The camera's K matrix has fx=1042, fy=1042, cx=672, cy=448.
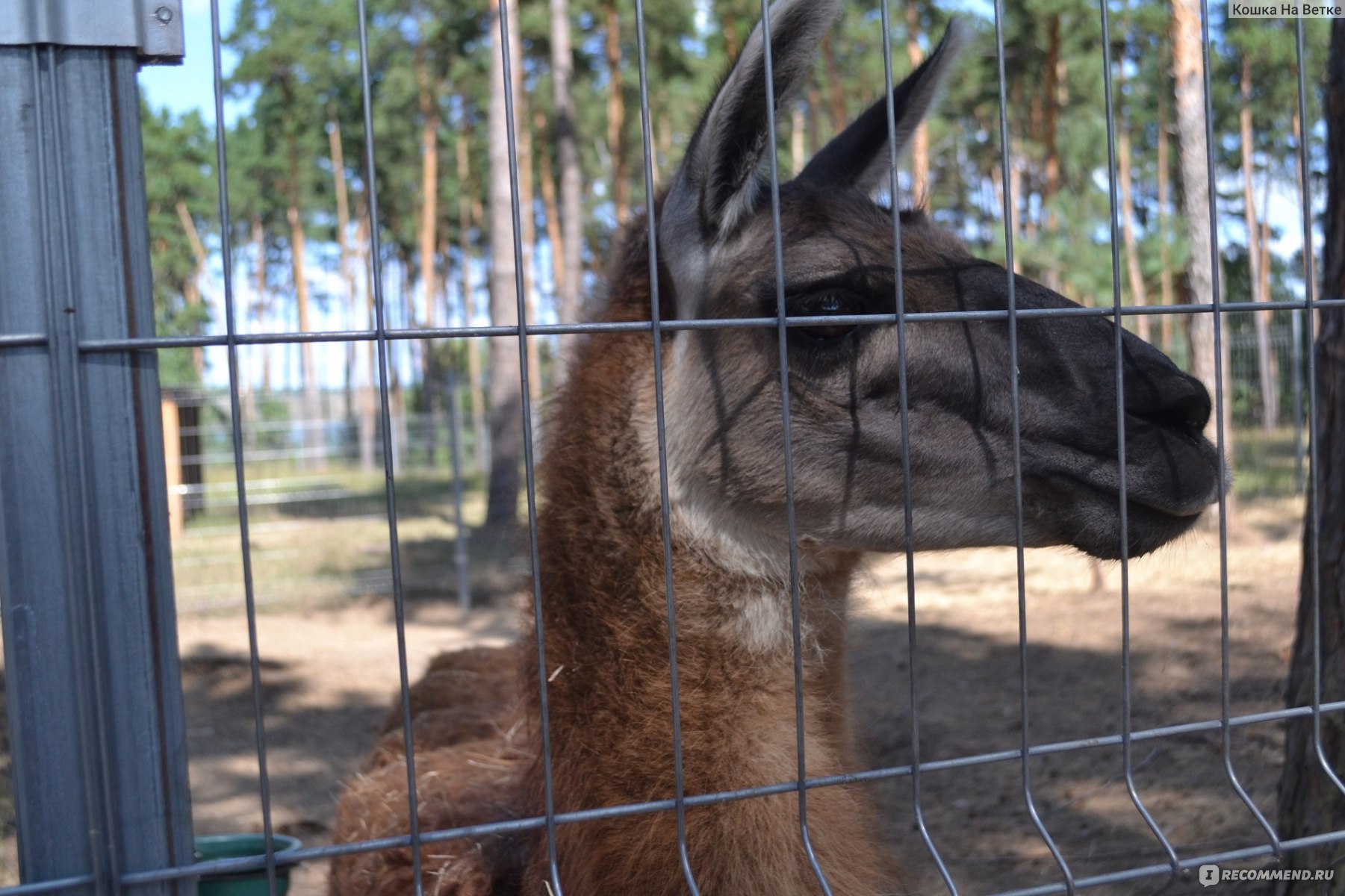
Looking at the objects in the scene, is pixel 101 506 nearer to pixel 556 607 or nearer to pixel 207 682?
pixel 556 607

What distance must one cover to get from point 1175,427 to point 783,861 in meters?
1.13

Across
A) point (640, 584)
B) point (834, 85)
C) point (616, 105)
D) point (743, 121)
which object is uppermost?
point (834, 85)

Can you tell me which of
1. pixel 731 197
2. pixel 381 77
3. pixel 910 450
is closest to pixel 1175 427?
pixel 910 450

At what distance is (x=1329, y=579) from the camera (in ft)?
9.87

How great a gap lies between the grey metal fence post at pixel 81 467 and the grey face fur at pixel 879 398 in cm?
102

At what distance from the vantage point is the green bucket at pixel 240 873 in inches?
67.6


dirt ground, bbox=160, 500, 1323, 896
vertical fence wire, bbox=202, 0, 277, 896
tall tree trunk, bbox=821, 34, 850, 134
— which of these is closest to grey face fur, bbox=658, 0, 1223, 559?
dirt ground, bbox=160, 500, 1323, 896

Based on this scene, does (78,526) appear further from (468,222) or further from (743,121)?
(468,222)

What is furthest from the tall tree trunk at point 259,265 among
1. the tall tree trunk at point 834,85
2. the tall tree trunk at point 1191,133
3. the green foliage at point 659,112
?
the tall tree trunk at point 1191,133

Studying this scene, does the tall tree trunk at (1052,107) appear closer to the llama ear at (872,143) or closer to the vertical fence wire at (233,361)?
the llama ear at (872,143)

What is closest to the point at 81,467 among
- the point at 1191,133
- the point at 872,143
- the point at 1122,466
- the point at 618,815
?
the point at 618,815

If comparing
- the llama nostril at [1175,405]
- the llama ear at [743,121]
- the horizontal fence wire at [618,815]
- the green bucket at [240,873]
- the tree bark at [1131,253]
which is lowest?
the green bucket at [240,873]

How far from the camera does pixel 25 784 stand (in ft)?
4.57

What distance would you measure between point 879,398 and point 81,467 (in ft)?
4.81
